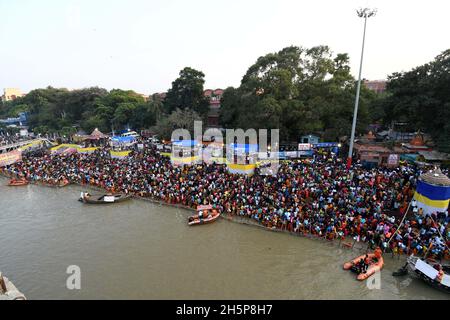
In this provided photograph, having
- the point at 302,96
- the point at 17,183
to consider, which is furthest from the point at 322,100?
the point at 17,183

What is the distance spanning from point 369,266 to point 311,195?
17.3 ft

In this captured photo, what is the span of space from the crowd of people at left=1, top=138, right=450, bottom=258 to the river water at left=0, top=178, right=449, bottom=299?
0.97 m

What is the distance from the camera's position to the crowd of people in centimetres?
1209

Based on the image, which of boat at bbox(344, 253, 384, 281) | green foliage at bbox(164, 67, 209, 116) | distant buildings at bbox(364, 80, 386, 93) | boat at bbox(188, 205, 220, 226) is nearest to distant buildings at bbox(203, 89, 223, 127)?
green foliage at bbox(164, 67, 209, 116)

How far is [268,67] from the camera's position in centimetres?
2527

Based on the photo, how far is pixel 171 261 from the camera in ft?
40.3

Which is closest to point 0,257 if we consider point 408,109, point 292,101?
point 292,101

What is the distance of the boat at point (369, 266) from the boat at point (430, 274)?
1.19m

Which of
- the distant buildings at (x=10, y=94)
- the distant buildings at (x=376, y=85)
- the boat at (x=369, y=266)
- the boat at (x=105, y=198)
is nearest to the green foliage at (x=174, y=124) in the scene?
the boat at (x=105, y=198)

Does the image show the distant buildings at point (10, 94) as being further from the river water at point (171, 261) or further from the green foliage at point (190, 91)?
the river water at point (171, 261)

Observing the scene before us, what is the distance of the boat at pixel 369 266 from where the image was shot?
10.5 m

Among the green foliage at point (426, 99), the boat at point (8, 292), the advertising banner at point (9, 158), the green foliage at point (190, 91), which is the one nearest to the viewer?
the boat at point (8, 292)

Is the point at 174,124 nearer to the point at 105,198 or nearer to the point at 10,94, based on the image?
the point at 105,198

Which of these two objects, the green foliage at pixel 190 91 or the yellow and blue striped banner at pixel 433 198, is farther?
the green foliage at pixel 190 91
